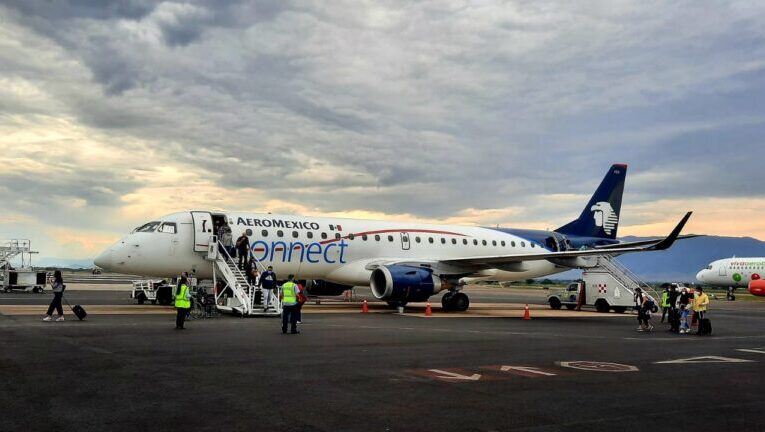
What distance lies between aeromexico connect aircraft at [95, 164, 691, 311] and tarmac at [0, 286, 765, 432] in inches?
291

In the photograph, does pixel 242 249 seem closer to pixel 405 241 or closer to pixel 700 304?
pixel 405 241

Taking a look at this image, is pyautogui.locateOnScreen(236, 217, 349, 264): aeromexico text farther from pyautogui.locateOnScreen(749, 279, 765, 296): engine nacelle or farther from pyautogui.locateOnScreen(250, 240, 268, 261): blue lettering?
pyautogui.locateOnScreen(749, 279, 765, 296): engine nacelle

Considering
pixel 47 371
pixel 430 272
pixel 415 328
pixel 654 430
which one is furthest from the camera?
pixel 430 272

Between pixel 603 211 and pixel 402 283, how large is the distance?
1782cm

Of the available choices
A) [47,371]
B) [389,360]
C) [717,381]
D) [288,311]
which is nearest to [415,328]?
[288,311]

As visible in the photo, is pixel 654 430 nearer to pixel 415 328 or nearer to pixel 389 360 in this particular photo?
pixel 389 360

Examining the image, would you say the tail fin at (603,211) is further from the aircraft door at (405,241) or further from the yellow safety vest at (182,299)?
the yellow safety vest at (182,299)

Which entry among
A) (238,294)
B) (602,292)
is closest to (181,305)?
(238,294)

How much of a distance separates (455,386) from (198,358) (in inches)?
208

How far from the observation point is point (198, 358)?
1224 centimetres

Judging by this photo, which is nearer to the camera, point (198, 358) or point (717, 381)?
point (717, 381)

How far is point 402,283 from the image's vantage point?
27.1 metres

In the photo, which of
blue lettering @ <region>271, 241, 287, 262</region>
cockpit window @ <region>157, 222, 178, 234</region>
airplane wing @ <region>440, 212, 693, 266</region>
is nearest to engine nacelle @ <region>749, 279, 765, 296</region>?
airplane wing @ <region>440, 212, 693, 266</region>

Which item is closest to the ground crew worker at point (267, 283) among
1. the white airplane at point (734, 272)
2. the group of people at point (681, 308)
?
the group of people at point (681, 308)
